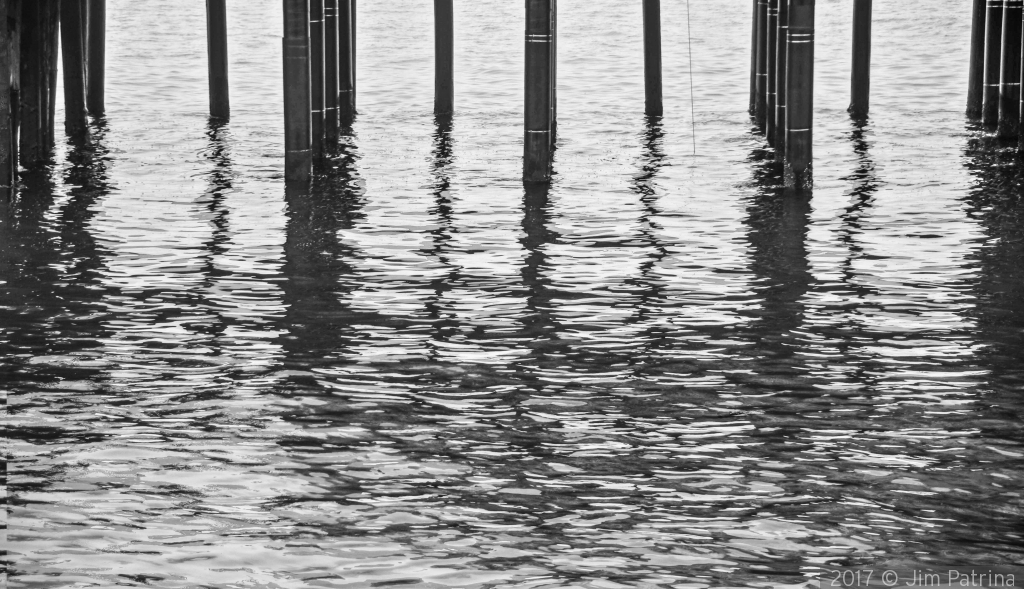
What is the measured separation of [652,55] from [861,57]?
3577 mm

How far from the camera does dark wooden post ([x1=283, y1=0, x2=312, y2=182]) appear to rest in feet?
66.3

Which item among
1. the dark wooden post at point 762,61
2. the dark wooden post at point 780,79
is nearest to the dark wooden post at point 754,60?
the dark wooden post at point 762,61

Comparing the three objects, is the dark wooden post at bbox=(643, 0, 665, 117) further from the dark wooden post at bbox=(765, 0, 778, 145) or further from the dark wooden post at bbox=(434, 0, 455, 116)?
the dark wooden post at bbox=(434, 0, 455, 116)

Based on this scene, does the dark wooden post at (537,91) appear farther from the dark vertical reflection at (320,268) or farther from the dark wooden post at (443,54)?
the dark wooden post at (443,54)

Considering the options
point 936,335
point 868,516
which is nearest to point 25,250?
point 936,335

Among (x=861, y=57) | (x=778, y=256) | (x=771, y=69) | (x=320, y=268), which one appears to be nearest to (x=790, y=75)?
(x=778, y=256)

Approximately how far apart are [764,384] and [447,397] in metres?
2.56

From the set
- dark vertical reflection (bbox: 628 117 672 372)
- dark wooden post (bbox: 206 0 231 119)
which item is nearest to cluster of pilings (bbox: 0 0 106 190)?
dark wooden post (bbox: 206 0 231 119)

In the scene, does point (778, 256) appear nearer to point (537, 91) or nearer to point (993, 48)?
point (537, 91)

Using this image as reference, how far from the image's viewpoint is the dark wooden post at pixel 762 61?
2653 cm

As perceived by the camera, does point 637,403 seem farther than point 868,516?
Yes

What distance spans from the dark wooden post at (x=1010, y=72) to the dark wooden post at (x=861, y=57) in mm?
3037

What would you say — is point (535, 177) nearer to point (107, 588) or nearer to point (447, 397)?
point (447, 397)

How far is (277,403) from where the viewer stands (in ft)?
41.2
